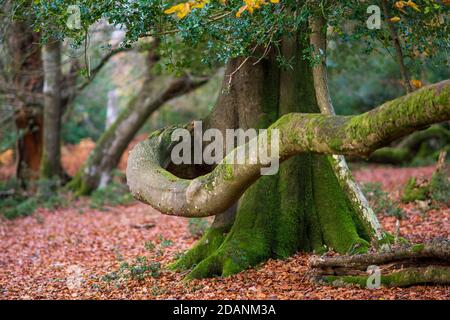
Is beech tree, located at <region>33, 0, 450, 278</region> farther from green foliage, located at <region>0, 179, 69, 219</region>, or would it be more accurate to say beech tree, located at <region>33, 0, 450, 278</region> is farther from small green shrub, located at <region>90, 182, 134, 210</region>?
small green shrub, located at <region>90, 182, 134, 210</region>

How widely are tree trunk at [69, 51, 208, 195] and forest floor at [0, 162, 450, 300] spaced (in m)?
2.68

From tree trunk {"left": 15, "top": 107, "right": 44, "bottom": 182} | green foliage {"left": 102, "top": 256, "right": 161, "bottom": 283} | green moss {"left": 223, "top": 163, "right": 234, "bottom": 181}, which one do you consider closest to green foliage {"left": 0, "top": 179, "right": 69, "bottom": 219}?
tree trunk {"left": 15, "top": 107, "right": 44, "bottom": 182}

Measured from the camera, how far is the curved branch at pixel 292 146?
473cm

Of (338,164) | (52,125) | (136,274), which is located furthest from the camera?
(52,125)

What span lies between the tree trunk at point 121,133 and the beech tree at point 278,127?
35.1ft

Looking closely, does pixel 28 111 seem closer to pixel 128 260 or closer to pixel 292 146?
pixel 128 260

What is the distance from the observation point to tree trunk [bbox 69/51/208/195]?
1889 cm

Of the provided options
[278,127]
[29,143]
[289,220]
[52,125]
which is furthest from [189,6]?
[29,143]

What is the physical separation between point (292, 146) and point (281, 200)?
2.59 meters

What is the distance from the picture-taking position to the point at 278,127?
5.76 metres

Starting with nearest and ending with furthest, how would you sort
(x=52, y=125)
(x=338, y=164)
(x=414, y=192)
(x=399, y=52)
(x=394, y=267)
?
(x=399, y=52)
(x=394, y=267)
(x=338, y=164)
(x=414, y=192)
(x=52, y=125)

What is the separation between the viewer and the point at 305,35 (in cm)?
705

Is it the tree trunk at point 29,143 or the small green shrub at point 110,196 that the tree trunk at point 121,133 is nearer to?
the small green shrub at point 110,196

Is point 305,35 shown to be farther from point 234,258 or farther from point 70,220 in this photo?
point 70,220
